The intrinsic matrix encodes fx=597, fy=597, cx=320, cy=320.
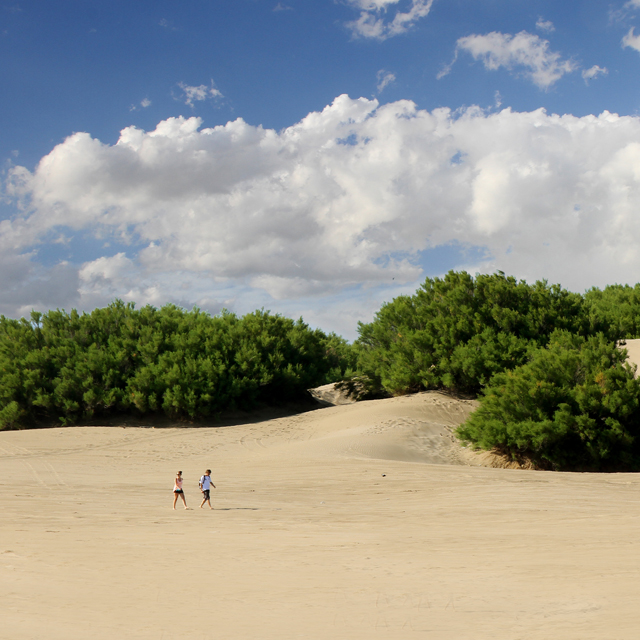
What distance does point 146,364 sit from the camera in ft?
96.7

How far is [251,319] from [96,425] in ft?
31.3

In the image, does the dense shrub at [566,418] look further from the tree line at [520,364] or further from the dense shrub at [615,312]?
the dense shrub at [615,312]

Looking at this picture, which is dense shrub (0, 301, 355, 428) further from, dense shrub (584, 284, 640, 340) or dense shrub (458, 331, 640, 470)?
dense shrub (584, 284, 640, 340)

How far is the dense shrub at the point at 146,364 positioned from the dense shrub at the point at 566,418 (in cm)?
1349

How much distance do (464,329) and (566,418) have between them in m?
10.0

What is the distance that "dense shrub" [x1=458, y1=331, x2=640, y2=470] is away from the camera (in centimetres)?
1692

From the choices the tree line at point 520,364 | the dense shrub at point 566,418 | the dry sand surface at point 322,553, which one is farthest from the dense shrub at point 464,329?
the dry sand surface at point 322,553

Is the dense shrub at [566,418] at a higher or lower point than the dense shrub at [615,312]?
lower

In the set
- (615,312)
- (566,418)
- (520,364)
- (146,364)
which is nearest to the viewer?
(566,418)

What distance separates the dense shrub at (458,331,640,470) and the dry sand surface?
70.3 inches

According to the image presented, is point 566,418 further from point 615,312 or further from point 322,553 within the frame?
point 615,312

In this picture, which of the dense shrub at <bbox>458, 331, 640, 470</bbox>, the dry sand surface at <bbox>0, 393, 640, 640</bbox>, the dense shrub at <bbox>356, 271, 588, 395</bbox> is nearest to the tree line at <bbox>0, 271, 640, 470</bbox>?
the dense shrub at <bbox>356, 271, 588, 395</bbox>

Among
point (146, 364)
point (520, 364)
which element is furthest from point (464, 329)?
point (146, 364)

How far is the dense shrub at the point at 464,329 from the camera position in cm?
2520
